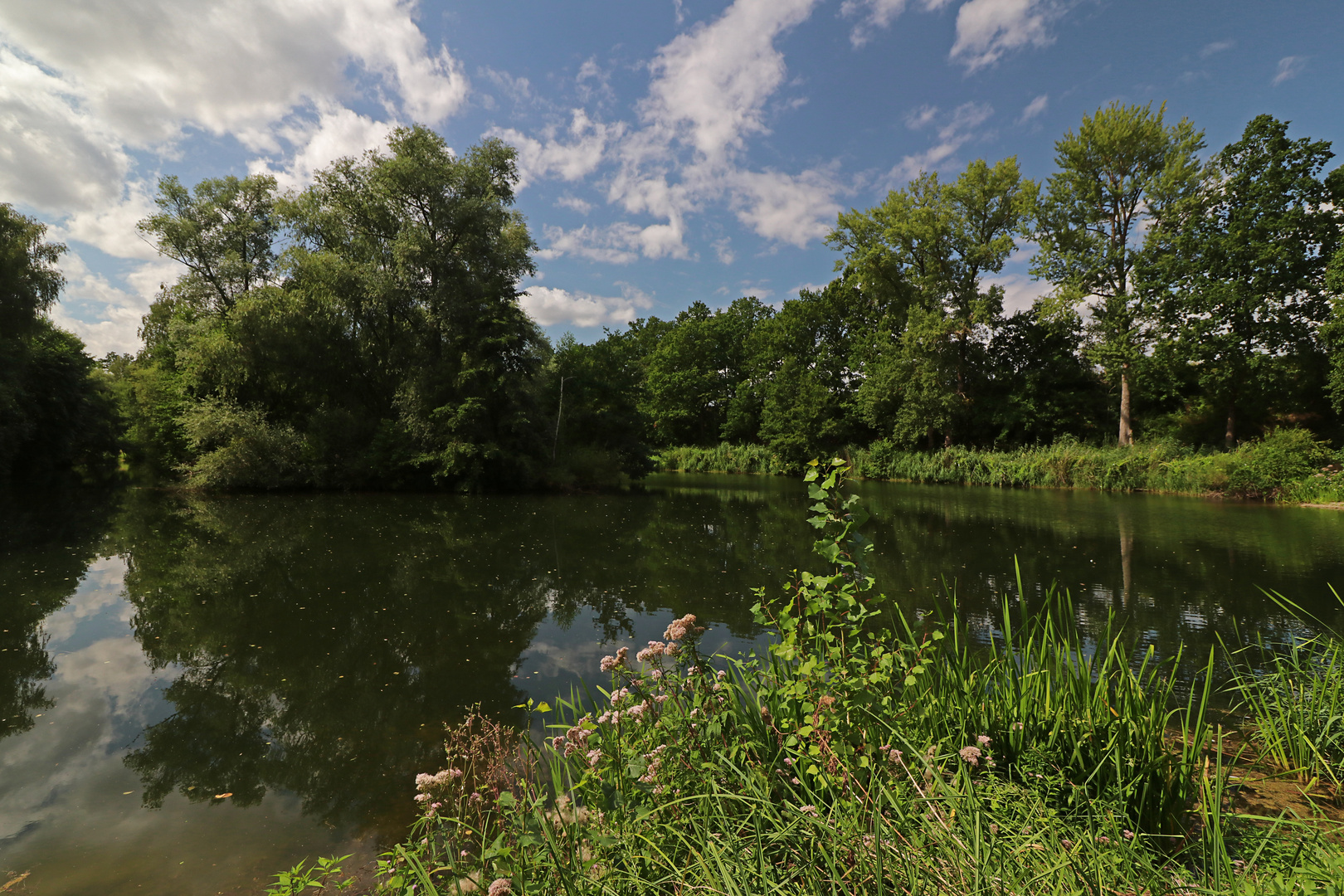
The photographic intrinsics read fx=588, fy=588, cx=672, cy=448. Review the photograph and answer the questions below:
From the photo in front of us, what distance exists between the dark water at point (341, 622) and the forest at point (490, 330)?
316 inches

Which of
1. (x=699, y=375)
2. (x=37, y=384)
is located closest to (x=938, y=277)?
(x=699, y=375)

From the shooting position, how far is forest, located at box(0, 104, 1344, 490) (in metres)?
20.8

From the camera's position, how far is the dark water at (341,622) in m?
3.12

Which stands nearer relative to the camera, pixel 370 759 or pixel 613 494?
pixel 370 759

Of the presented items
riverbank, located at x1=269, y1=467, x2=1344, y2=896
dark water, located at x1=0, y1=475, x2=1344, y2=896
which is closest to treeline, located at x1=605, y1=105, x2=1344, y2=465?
dark water, located at x1=0, y1=475, x2=1344, y2=896

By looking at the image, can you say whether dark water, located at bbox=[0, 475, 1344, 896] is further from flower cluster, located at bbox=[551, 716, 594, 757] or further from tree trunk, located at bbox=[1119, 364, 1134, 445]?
tree trunk, located at bbox=[1119, 364, 1134, 445]

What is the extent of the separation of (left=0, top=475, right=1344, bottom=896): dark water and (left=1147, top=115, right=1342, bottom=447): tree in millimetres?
10494

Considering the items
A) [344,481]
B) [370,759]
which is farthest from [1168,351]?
[344,481]

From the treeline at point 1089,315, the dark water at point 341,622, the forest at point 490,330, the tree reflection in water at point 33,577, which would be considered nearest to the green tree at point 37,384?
the forest at point 490,330

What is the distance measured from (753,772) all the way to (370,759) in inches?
111

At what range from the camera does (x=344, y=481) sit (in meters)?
22.5

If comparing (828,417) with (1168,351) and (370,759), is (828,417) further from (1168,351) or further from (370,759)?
(370,759)

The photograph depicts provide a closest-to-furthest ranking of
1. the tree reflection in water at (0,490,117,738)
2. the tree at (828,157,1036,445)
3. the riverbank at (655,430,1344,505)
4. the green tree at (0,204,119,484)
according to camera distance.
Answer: the tree reflection in water at (0,490,117,738) → the riverbank at (655,430,1344,505) → the green tree at (0,204,119,484) → the tree at (828,157,1036,445)

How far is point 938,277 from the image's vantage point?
31.0 m
